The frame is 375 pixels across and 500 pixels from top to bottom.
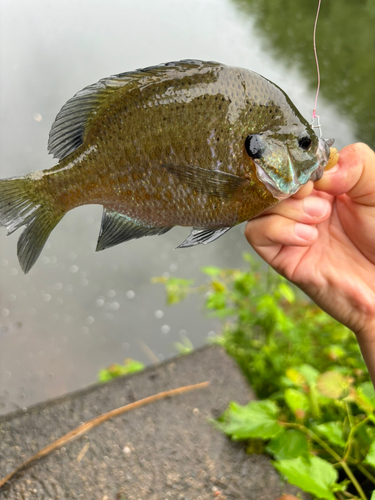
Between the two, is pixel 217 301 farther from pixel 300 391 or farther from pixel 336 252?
pixel 336 252

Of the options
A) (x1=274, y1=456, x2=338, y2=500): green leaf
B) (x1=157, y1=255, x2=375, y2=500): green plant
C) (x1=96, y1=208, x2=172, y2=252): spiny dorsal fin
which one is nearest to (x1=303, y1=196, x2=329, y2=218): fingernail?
(x1=96, y1=208, x2=172, y2=252): spiny dorsal fin

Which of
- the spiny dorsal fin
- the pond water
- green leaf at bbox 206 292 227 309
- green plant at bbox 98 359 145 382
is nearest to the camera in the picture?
the spiny dorsal fin

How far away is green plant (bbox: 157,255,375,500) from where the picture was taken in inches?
61.0

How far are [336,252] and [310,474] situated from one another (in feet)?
2.74

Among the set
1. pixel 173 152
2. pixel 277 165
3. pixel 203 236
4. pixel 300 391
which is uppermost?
pixel 173 152

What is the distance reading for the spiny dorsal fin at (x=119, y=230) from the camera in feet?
3.72

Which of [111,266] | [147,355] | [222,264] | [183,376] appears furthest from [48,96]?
[183,376]

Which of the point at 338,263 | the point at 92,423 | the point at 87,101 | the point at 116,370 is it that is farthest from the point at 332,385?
the point at 116,370

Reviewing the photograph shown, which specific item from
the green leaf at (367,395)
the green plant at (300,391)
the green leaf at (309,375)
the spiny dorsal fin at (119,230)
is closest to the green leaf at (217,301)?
the green plant at (300,391)

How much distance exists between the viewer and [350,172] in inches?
49.5

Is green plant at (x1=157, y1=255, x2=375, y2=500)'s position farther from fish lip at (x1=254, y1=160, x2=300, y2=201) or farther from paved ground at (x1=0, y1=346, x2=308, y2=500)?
fish lip at (x1=254, y1=160, x2=300, y2=201)

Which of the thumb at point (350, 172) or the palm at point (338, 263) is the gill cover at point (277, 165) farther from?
the palm at point (338, 263)

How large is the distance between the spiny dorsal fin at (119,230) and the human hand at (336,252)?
41cm

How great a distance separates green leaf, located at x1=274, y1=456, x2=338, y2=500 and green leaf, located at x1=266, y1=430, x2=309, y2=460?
0.18 ft
